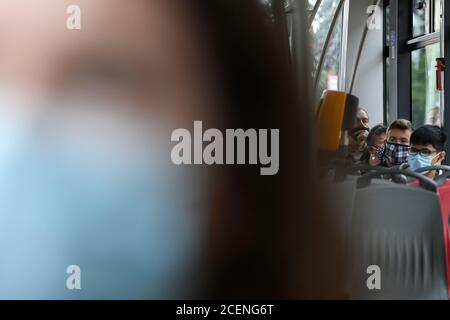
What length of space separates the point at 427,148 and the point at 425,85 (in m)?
0.12

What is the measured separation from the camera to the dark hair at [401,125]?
80 centimetres

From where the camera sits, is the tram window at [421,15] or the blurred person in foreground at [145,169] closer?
the blurred person in foreground at [145,169]

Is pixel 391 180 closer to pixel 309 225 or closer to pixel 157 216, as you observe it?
pixel 309 225

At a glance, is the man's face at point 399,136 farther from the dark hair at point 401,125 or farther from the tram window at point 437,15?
the tram window at point 437,15

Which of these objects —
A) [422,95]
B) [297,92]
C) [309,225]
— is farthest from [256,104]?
[422,95]

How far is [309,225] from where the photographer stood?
0.77m

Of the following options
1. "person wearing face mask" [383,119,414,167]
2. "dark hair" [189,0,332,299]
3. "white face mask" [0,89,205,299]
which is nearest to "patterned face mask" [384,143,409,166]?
"person wearing face mask" [383,119,414,167]

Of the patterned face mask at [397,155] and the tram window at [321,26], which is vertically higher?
the tram window at [321,26]

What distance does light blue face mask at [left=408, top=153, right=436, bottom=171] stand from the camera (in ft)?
2.75

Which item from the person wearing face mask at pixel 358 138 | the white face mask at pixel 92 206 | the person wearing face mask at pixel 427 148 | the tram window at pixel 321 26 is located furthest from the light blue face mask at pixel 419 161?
the white face mask at pixel 92 206

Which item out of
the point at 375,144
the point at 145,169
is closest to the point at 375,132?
the point at 375,144

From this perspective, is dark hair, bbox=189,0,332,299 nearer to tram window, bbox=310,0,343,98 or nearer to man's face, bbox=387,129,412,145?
tram window, bbox=310,0,343,98

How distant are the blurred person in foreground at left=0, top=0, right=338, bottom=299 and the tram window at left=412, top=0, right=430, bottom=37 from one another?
264 mm

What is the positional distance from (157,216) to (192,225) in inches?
2.3
